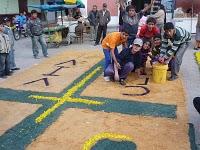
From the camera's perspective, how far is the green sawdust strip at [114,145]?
14.8 feet

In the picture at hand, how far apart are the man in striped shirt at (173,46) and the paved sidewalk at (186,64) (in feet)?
1.49

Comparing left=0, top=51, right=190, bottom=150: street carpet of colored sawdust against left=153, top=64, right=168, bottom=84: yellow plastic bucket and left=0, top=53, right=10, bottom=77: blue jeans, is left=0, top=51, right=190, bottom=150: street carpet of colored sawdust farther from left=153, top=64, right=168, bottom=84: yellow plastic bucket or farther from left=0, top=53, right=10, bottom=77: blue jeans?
left=0, top=53, right=10, bottom=77: blue jeans

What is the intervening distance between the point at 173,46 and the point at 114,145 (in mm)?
3619

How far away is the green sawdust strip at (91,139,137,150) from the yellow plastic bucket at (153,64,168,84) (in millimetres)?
3042

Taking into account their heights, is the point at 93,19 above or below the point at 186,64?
above

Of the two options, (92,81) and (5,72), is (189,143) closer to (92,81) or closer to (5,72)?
(92,81)

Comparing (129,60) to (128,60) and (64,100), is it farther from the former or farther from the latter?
(64,100)

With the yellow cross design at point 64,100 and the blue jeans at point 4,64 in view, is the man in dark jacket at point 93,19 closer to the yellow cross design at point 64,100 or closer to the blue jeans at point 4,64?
the blue jeans at point 4,64

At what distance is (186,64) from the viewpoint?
937 centimetres

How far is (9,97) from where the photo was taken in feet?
21.9

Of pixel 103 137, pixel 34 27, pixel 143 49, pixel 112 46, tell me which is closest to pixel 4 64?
pixel 34 27

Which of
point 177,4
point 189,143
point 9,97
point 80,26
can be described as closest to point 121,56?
point 9,97

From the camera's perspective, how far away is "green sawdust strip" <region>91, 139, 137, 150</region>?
450 centimetres

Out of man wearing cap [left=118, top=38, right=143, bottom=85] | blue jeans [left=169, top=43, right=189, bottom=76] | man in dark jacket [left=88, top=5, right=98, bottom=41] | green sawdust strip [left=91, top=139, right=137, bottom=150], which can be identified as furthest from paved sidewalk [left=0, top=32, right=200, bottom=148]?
man wearing cap [left=118, top=38, right=143, bottom=85]
